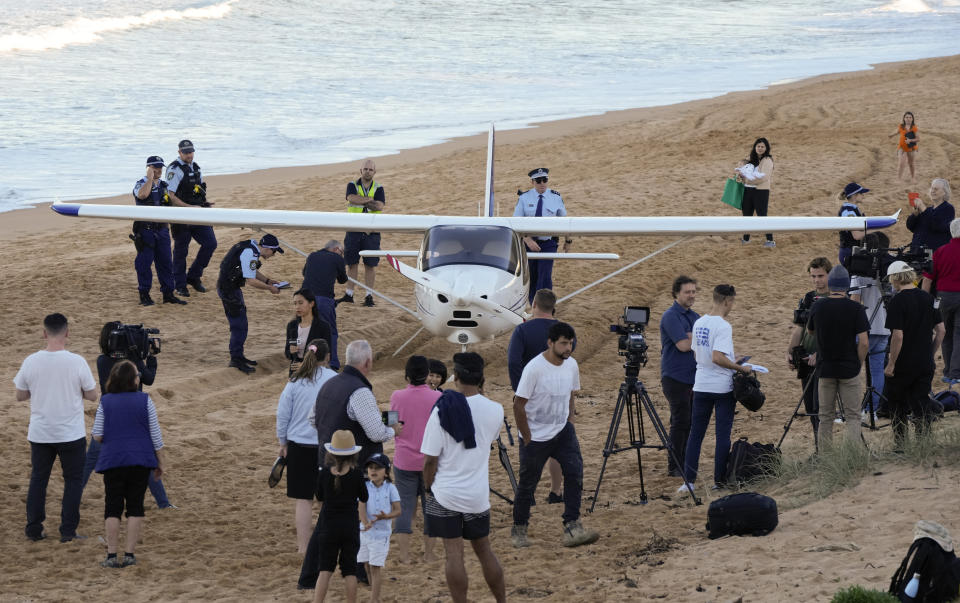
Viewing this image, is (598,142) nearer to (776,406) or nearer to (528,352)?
(776,406)

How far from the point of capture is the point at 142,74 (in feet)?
152

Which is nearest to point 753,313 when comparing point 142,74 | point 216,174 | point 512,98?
point 216,174

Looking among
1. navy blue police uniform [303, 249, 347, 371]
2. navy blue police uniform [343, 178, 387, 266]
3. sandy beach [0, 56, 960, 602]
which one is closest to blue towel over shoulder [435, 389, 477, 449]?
sandy beach [0, 56, 960, 602]

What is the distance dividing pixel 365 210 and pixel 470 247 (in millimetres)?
2965

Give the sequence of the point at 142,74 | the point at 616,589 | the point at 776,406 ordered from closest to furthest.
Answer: the point at 616,589
the point at 776,406
the point at 142,74

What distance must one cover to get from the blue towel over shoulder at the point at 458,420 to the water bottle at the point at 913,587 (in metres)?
2.67

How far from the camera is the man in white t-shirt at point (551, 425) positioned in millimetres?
7691

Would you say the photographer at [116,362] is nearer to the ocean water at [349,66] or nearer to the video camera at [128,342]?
the video camera at [128,342]

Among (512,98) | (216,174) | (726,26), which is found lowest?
(216,174)

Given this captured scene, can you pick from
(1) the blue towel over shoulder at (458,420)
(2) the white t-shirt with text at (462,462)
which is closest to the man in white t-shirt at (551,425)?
(2) the white t-shirt with text at (462,462)

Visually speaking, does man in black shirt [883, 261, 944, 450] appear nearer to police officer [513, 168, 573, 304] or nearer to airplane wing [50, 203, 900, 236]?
airplane wing [50, 203, 900, 236]

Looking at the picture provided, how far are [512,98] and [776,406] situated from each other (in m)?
31.4

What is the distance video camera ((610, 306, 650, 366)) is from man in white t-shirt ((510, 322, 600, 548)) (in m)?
0.97

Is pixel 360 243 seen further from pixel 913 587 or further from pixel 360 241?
pixel 913 587
